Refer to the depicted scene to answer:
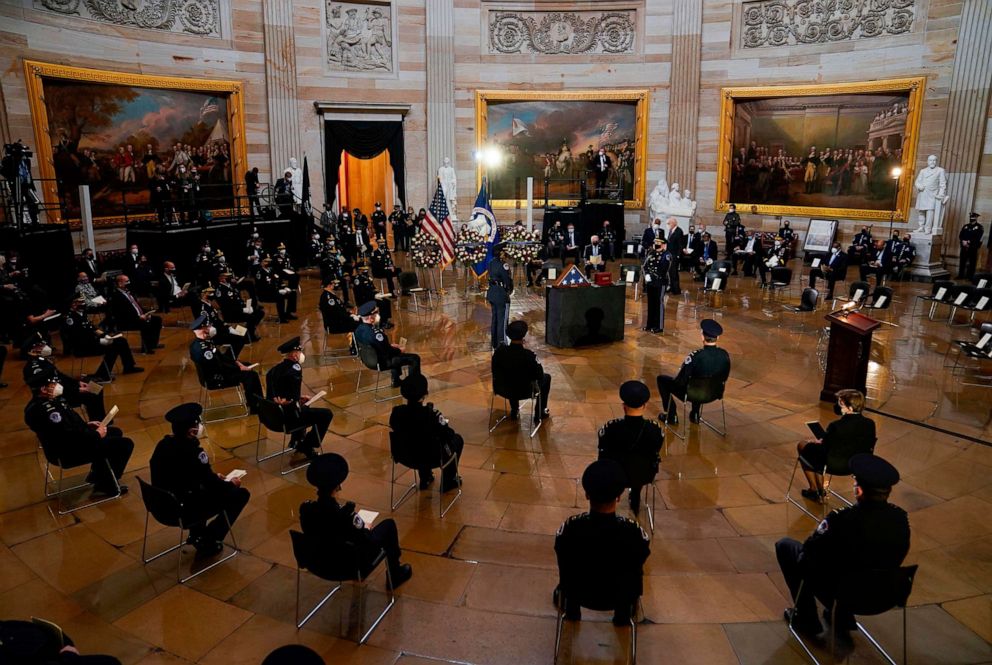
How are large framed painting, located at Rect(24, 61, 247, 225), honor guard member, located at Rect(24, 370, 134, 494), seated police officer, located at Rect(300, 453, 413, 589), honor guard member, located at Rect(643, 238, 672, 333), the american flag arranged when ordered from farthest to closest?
large framed painting, located at Rect(24, 61, 247, 225)
the american flag
honor guard member, located at Rect(643, 238, 672, 333)
honor guard member, located at Rect(24, 370, 134, 494)
seated police officer, located at Rect(300, 453, 413, 589)

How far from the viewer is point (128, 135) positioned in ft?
65.0

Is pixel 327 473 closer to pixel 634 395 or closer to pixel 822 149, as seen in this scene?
pixel 634 395

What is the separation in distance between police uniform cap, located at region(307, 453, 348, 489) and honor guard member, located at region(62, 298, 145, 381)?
298 inches

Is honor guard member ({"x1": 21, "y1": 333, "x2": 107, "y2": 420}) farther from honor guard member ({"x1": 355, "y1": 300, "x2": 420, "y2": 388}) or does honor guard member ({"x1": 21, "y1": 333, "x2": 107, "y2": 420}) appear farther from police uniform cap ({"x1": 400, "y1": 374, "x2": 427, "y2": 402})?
police uniform cap ({"x1": 400, "y1": 374, "x2": 427, "y2": 402})

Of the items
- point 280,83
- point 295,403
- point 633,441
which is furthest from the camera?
point 280,83

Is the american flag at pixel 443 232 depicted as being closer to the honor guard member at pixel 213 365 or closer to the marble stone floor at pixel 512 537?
the marble stone floor at pixel 512 537

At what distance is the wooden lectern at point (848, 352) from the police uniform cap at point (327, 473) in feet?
23.9

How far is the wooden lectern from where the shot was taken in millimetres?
9352

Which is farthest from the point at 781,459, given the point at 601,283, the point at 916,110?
the point at 916,110

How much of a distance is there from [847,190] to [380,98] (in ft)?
51.7

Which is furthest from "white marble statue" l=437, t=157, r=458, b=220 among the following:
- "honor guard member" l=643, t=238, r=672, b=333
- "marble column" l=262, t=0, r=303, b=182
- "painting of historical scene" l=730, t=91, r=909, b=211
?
"honor guard member" l=643, t=238, r=672, b=333

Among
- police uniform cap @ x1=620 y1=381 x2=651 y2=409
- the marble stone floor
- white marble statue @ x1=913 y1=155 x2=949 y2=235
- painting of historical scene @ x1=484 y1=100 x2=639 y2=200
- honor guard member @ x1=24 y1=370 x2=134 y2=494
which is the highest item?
painting of historical scene @ x1=484 y1=100 x2=639 y2=200

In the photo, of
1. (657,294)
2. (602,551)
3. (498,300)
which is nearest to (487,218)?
(657,294)

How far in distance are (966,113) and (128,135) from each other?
23.5 meters
